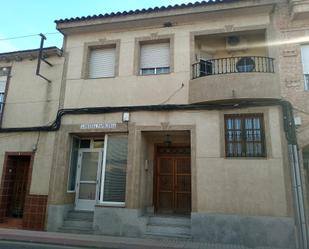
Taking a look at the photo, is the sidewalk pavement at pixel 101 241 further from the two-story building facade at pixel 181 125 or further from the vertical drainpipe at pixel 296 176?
Answer: the vertical drainpipe at pixel 296 176

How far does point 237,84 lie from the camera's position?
8883 mm

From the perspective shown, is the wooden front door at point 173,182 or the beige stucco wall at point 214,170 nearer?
the beige stucco wall at point 214,170

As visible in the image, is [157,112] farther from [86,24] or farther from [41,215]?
[41,215]

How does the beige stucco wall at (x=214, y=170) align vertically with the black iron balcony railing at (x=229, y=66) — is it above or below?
below

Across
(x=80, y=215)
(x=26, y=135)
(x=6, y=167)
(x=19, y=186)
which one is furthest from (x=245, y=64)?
(x=19, y=186)

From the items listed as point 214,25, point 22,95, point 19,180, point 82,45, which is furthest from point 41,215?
point 214,25

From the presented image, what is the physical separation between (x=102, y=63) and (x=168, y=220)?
640 cm

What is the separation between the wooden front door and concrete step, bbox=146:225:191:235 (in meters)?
1.40

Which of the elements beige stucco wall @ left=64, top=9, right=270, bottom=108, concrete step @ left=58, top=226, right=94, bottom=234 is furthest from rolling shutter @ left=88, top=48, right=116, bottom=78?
concrete step @ left=58, top=226, right=94, bottom=234

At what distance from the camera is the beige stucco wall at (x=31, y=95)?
35.2ft

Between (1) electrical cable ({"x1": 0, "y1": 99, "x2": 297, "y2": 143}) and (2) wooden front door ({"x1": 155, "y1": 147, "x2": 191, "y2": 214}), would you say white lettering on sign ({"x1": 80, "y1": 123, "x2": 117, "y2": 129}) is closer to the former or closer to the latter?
(1) electrical cable ({"x1": 0, "y1": 99, "x2": 297, "y2": 143})

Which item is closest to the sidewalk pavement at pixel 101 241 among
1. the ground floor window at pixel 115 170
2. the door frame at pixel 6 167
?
the ground floor window at pixel 115 170

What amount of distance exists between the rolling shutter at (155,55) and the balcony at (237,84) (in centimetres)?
123

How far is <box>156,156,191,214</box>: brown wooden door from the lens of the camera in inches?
403
